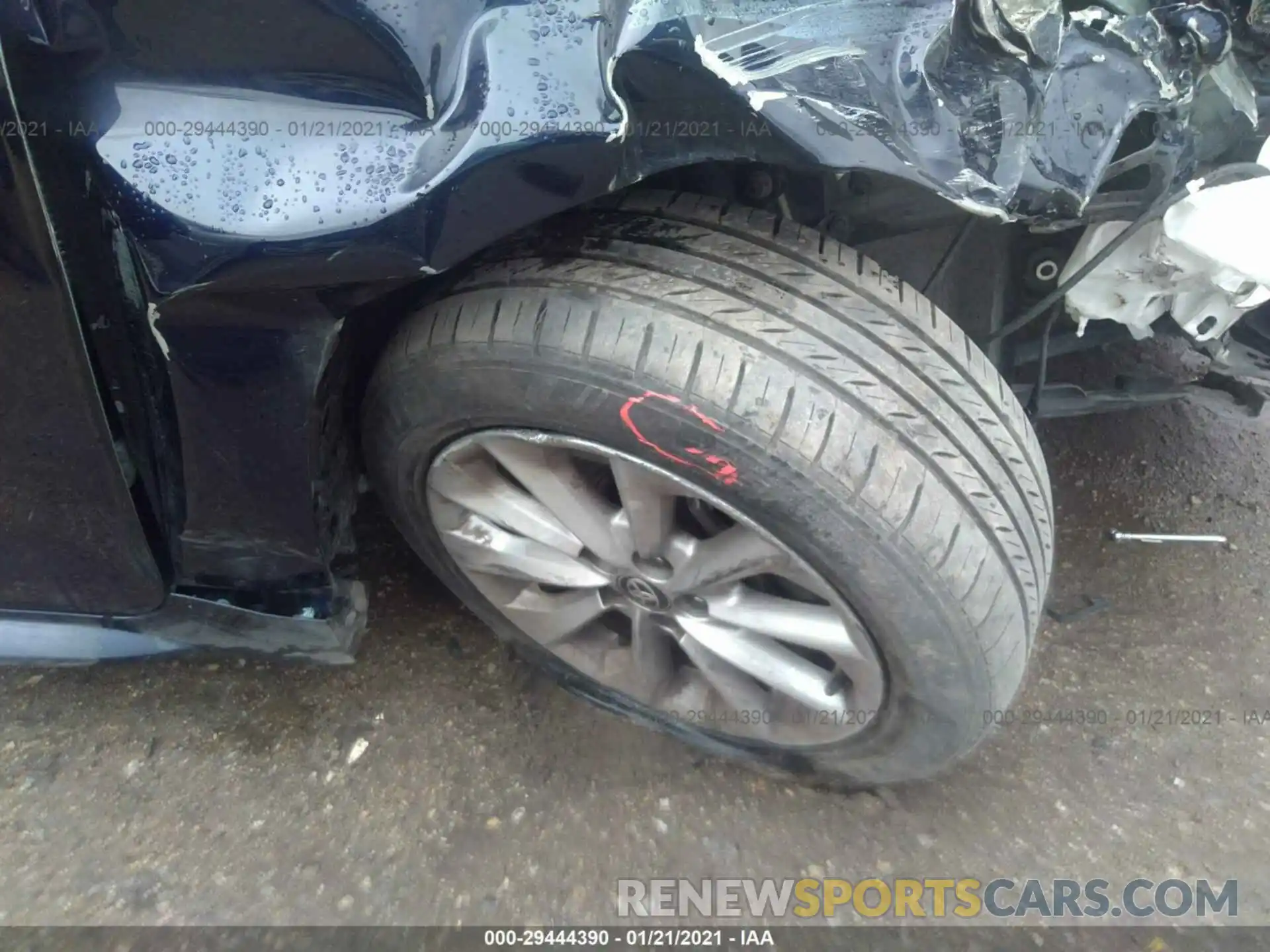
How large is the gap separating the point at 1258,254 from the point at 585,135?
1020 millimetres

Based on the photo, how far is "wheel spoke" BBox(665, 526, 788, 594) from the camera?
1502 mm

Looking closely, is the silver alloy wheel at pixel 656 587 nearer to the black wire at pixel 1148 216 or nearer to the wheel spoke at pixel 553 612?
the wheel spoke at pixel 553 612

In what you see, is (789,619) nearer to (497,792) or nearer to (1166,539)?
Answer: (497,792)

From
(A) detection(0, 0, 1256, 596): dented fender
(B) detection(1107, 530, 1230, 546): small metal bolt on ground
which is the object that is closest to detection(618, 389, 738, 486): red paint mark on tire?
(A) detection(0, 0, 1256, 596): dented fender

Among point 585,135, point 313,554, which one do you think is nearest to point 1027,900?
point 313,554

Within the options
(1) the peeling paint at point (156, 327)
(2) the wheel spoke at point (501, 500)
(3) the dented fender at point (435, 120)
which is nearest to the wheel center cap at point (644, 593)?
(2) the wheel spoke at point (501, 500)

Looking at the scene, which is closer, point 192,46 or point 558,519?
point 192,46

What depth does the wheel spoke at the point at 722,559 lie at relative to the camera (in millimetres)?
1502

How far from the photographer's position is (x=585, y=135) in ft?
3.80

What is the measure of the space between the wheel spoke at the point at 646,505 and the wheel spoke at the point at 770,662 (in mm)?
187

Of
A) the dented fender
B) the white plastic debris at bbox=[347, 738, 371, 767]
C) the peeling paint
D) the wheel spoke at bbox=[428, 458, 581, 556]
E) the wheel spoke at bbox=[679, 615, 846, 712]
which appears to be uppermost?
the dented fender

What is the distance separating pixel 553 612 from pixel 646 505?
423 mm

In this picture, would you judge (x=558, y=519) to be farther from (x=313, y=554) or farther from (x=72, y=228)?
(x=72, y=228)

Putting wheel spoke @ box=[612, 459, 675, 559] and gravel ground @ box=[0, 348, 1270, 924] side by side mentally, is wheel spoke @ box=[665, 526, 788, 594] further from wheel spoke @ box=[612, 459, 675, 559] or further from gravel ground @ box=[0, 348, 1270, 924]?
gravel ground @ box=[0, 348, 1270, 924]
